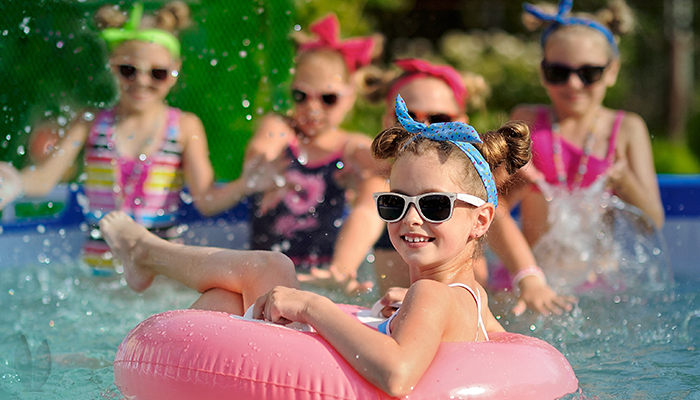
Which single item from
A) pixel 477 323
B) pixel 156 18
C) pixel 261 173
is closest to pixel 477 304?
pixel 477 323

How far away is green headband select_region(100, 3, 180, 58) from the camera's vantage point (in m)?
4.23

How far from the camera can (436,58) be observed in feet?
33.7

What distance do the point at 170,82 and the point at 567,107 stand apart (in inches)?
90.5

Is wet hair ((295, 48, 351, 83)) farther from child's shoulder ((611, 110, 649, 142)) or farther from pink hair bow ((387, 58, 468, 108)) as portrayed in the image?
child's shoulder ((611, 110, 649, 142))

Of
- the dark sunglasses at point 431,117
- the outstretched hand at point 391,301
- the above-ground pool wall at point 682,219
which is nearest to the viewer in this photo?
the outstretched hand at point 391,301

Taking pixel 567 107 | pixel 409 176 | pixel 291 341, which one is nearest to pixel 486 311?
pixel 409 176

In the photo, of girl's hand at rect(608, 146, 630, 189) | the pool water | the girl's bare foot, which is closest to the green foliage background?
the pool water

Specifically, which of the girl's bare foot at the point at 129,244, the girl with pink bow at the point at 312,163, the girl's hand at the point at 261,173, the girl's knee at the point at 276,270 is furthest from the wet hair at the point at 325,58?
the girl's knee at the point at 276,270

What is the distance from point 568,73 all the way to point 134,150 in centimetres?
250

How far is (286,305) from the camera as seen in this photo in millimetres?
2109

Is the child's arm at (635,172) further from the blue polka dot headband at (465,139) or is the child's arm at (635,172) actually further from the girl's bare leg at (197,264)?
the girl's bare leg at (197,264)

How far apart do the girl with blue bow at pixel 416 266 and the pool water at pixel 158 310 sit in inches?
20.6

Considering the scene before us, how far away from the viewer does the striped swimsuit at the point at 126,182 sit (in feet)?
14.0

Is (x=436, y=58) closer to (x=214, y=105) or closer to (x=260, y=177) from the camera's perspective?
Result: (x=214, y=105)
